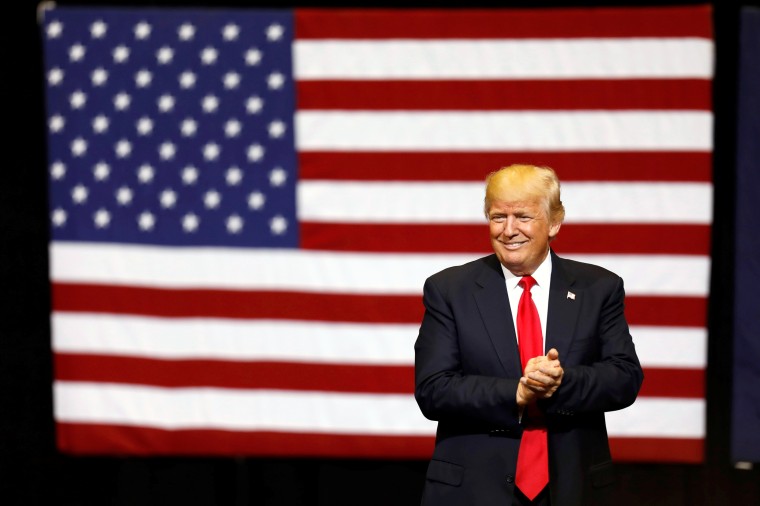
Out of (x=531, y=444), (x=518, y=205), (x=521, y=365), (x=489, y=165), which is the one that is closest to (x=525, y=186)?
(x=518, y=205)

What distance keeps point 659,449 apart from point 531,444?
1764 mm

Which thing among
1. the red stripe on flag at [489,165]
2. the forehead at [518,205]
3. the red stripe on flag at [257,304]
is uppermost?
the red stripe on flag at [489,165]

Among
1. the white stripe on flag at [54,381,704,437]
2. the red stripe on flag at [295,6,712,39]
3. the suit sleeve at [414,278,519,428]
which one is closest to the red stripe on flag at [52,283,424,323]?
the white stripe on flag at [54,381,704,437]

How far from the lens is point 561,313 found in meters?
2.06

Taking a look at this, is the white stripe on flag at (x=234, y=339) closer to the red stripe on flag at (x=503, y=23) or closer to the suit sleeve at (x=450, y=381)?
the red stripe on flag at (x=503, y=23)

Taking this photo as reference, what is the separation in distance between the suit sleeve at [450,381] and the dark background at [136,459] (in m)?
1.81

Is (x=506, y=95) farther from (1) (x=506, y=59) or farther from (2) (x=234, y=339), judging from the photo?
(2) (x=234, y=339)

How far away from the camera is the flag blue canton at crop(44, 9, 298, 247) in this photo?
144 inches

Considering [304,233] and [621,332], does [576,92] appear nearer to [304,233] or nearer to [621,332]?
[304,233]

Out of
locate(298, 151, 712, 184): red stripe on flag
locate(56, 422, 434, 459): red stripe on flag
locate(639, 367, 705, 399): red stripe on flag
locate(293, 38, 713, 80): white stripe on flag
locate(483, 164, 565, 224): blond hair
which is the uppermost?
locate(293, 38, 713, 80): white stripe on flag

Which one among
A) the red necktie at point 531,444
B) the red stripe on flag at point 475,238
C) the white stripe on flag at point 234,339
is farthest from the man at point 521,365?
the white stripe on flag at point 234,339

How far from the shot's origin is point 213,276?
12.2ft

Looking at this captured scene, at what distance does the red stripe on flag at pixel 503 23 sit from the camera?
3482mm

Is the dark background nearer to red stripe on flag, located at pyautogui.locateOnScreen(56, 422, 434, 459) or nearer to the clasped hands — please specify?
red stripe on flag, located at pyautogui.locateOnScreen(56, 422, 434, 459)
